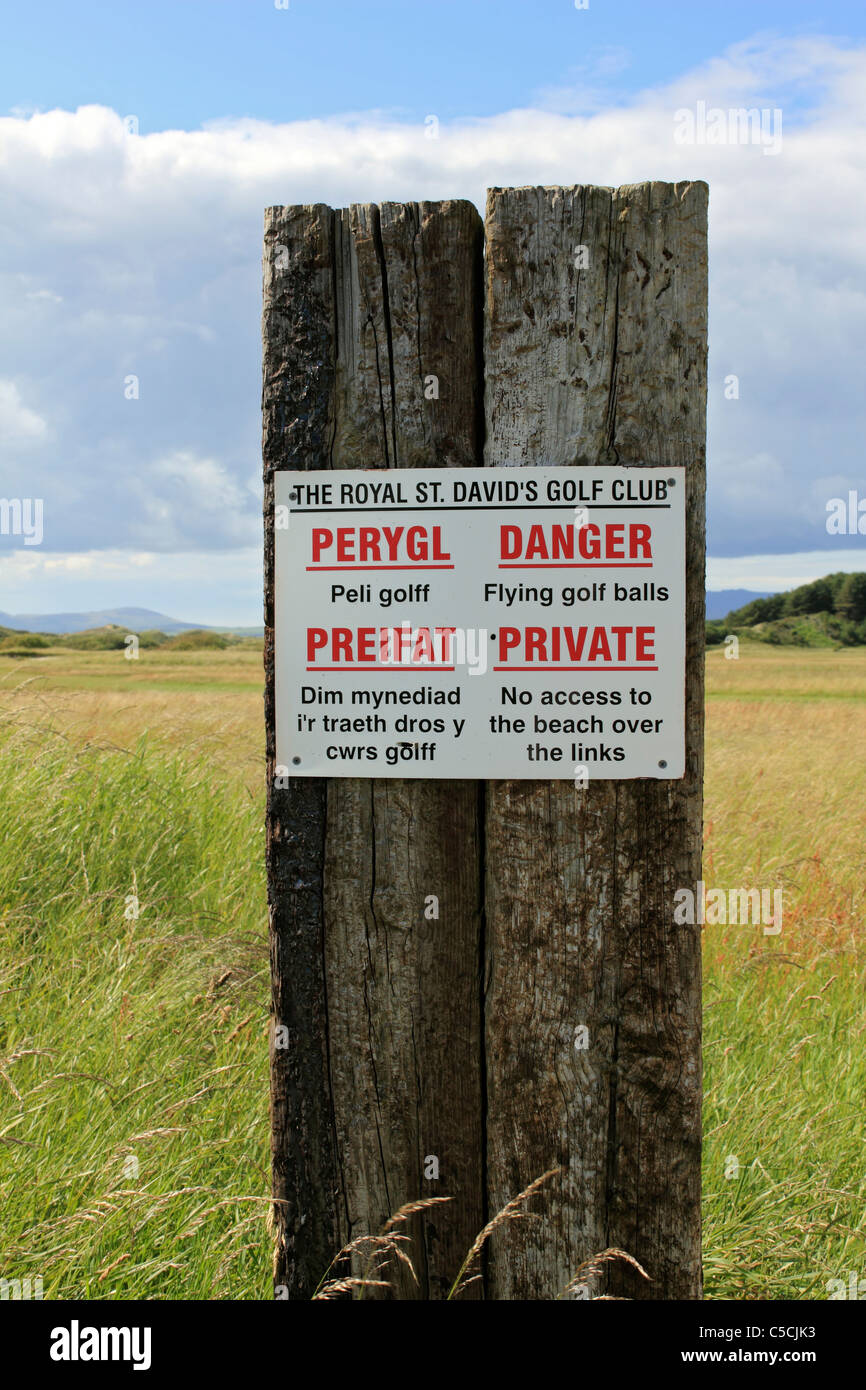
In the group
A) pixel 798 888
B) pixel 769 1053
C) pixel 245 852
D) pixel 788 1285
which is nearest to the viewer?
pixel 788 1285

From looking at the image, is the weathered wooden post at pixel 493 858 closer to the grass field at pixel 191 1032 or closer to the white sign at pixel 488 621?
the white sign at pixel 488 621

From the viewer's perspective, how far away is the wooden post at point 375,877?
1914 mm

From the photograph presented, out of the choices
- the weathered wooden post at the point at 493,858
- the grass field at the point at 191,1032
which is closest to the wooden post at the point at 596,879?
the weathered wooden post at the point at 493,858

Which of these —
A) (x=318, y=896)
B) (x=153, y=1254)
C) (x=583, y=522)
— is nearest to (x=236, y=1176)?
(x=153, y=1254)

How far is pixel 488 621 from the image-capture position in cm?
195

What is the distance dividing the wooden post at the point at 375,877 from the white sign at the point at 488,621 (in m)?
0.08

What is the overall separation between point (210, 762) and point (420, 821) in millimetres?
4052

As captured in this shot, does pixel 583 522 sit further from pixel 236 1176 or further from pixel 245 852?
pixel 245 852

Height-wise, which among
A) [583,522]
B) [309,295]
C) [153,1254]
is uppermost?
[309,295]

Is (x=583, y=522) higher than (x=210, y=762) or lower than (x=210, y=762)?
higher

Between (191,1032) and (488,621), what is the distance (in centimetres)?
201

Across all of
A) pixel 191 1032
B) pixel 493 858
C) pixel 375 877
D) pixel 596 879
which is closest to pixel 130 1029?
pixel 191 1032

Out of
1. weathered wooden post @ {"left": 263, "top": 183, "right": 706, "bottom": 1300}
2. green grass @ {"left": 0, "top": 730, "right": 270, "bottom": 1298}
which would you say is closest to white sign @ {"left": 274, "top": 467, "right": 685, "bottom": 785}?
weathered wooden post @ {"left": 263, "top": 183, "right": 706, "bottom": 1300}

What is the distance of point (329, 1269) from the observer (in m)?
1.94
